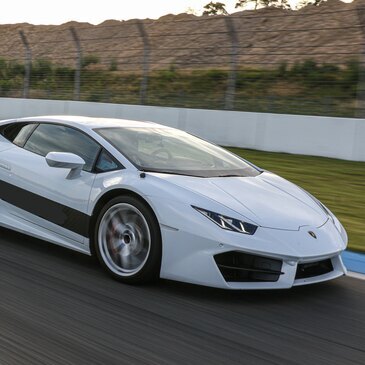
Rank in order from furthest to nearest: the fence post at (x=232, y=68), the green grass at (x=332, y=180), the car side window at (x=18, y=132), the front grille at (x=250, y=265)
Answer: the fence post at (x=232, y=68), the green grass at (x=332, y=180), the car side window at (x=18, y=132), the front grille at (x=250, y=265)

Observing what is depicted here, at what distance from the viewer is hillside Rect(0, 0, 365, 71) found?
1298cm

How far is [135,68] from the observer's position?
16.3 meters

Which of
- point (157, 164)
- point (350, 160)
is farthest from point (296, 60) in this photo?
point (157, 164)

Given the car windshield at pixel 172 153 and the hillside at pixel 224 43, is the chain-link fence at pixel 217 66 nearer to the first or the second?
the hillside at pixel 224 43

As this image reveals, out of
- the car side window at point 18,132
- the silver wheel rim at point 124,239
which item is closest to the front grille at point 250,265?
the silver wheel rim at point 124,239

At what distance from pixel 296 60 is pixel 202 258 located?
11.2 metres

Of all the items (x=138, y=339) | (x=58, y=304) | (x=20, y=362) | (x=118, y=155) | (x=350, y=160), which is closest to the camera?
(x=20, y=362)

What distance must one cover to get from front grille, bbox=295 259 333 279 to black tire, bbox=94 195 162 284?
97 centimetres

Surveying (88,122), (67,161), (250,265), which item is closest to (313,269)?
(250,265)

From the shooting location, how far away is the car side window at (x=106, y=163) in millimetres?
4570

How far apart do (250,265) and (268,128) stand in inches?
332

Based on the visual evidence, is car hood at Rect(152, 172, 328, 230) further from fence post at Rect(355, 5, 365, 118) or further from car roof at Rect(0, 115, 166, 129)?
fence post at Rect(355, 5, 365, 118)

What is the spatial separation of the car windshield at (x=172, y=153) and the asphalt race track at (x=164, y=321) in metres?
0.94

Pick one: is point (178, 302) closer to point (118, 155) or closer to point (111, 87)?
point (118, 155)
